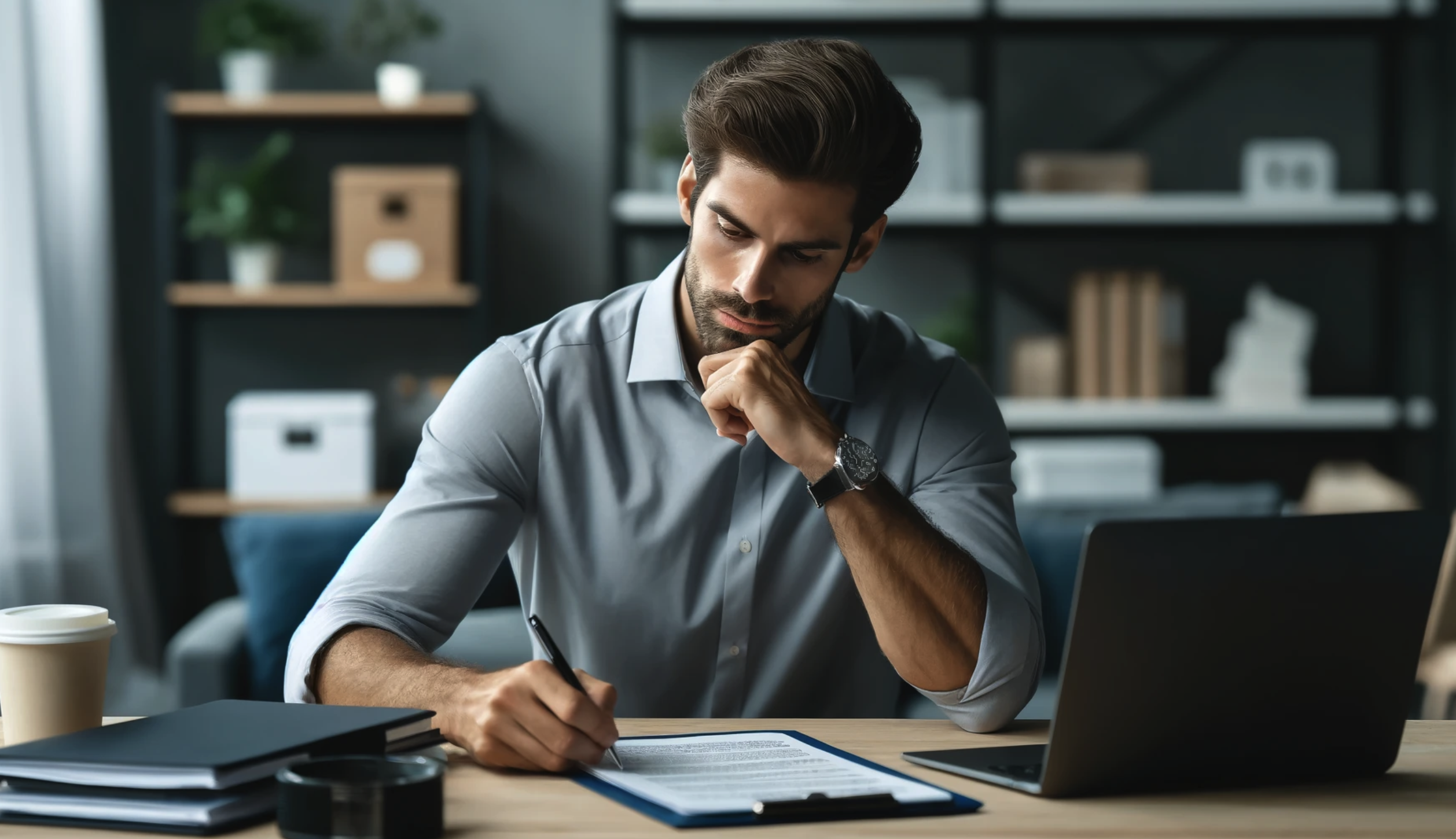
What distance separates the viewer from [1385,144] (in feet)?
12.0

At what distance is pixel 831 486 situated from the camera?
1.26m

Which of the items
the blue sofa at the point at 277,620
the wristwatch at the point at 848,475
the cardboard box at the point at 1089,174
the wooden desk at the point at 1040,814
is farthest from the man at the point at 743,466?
the cardboard box at the point at 1089,174

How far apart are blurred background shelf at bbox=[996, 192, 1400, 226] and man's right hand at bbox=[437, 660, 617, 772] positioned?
2663 mm

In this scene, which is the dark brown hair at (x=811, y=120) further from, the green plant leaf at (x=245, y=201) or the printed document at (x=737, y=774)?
the green plant leaf at (x=245, y=201)

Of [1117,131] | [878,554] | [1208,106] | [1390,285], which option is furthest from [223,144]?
[1390,285]

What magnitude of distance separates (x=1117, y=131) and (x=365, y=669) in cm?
301

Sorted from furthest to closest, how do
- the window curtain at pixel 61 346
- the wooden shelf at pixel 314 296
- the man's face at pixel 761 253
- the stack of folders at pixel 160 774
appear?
the wooden shelf at pixel 314 296 → the window curtain at pixel 61 346 → the man's face at pixel 761 253 → the stack of folders at pixel 160 774

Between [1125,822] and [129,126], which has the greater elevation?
[129,126]

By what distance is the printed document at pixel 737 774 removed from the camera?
0.87m

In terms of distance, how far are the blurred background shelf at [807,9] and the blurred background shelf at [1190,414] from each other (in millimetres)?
999

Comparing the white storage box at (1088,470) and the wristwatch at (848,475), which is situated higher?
the wristwatch at (848,475)

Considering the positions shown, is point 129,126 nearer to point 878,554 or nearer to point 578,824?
point 878,554

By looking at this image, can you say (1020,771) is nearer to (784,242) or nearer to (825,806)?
(825,806)

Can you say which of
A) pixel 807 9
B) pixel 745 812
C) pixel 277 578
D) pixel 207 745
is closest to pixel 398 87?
pixel 807 9
